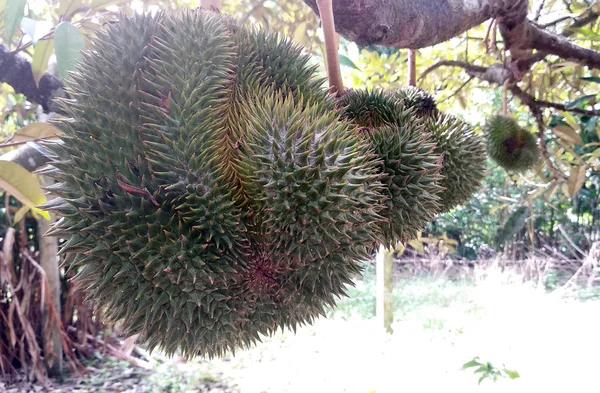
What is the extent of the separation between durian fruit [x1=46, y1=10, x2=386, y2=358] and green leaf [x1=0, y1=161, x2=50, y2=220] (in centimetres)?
41

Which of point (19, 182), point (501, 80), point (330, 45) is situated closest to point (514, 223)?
point (501, 80)

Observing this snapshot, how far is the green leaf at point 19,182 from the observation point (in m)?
1.12

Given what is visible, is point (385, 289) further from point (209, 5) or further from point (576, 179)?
point (209, 5)

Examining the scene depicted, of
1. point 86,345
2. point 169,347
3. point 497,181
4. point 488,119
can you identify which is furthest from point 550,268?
point 169,347

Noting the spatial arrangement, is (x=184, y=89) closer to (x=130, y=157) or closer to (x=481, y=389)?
Answer: (x=130, y=157)

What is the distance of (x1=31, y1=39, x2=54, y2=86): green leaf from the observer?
1.06 metres

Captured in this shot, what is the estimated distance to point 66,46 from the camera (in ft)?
3.06

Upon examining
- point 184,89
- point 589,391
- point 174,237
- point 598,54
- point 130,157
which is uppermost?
point 598,54

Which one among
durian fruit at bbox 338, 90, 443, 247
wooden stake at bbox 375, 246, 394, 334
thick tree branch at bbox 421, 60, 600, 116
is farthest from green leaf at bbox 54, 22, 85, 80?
wooden stake at bbox 375, 246, 394, 334

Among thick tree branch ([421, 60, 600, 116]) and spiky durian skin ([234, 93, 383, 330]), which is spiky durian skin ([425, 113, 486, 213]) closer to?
spiky durian skin ([234, 93, 383, 330])

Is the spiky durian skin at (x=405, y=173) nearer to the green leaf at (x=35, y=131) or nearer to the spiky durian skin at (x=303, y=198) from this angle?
the spiky durian skin at (x=303, y=198)

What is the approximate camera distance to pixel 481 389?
9.17 ft

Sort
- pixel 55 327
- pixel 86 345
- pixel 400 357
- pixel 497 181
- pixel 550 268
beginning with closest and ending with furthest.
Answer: pixel 55 327, pixel 400 357, pixel 86 345, pixel 550 268, pixel 497 181

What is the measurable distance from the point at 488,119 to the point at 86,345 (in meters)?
3.39
